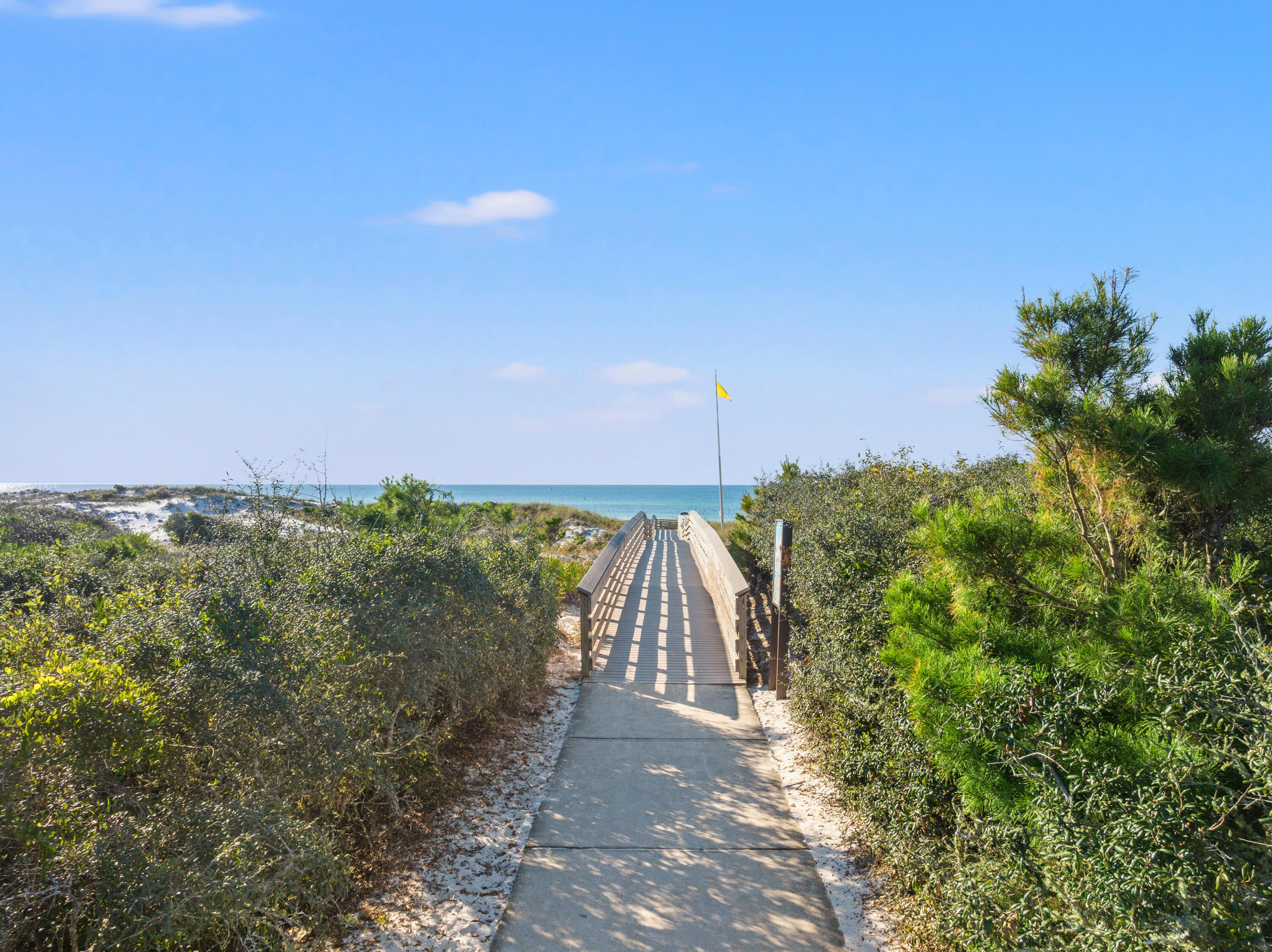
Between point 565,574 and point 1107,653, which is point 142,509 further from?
point 1107,653

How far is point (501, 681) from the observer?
600 centimetres

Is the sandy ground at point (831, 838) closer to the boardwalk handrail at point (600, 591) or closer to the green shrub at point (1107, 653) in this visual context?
the green shrub at point (1107, 653)

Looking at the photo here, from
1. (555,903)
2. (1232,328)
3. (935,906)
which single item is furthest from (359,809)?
(1232,328)

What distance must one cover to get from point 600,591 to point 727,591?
170 cm

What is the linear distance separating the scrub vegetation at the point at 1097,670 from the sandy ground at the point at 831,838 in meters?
0.21

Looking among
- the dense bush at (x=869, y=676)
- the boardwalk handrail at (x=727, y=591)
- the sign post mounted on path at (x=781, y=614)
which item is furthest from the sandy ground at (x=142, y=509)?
the dense bush at (x=869, y=676)

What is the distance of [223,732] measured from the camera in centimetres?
312

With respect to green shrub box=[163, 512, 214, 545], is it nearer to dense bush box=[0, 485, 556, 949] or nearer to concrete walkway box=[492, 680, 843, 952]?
dense bush box=[0, 485, 556, 949]

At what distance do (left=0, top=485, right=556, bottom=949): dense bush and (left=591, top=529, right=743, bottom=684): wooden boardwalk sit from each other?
3196 mm

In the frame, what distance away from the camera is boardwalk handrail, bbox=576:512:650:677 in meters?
7.84

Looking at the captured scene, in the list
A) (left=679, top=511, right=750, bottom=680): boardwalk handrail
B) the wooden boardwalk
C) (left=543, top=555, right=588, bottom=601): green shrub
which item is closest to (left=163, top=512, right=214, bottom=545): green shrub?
(left=543, top=555, right=588, bottom=601): green shrub

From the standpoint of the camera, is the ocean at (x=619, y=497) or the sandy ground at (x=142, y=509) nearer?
the sandy ground at (x=142, y=509)

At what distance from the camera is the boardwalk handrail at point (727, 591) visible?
25.2 feet

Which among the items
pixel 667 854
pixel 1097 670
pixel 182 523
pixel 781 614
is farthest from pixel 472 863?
pixel 182 523
